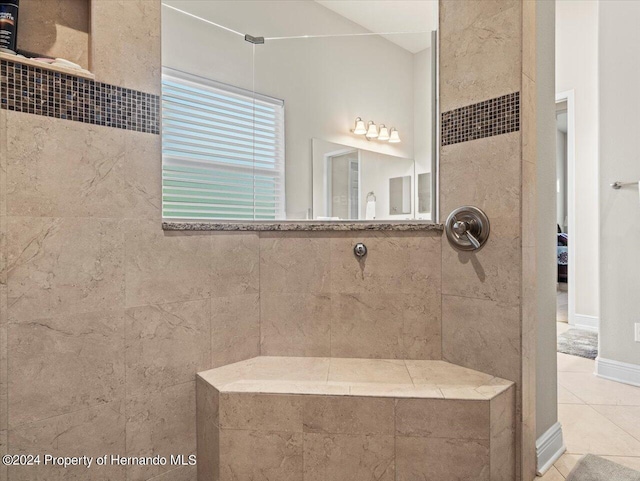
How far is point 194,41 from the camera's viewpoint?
182 cm

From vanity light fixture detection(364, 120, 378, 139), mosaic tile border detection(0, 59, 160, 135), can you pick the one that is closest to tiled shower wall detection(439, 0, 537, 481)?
vanity light fixture detection(364, 120, 378, 139)

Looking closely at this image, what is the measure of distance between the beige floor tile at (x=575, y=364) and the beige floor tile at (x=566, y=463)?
1.22 meters

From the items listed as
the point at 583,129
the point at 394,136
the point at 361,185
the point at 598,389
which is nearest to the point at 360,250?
the point at 361,185

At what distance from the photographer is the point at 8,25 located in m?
1.25

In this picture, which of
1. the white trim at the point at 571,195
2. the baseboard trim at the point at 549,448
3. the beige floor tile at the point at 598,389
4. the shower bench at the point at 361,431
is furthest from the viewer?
the white trim at the point at 571,195

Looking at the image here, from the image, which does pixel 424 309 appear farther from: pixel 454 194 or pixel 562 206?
pixel 562 206

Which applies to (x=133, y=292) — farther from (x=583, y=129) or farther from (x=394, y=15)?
(x=583, y=129)

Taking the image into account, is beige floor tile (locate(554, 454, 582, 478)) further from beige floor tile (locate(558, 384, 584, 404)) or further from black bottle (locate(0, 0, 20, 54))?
black bottle (locate(0, 0, 20, 54))

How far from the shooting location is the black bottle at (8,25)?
1.24m

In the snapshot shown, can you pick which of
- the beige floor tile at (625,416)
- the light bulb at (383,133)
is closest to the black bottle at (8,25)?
the light bulb at (383,133)

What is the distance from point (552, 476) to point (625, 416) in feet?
2.79

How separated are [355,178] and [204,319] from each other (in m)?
1.00

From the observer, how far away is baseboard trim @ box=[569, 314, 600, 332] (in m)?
3.77

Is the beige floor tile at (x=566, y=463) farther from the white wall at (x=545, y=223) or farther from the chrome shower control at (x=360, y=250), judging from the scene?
the chrome shower control at (x=360, y=250)
